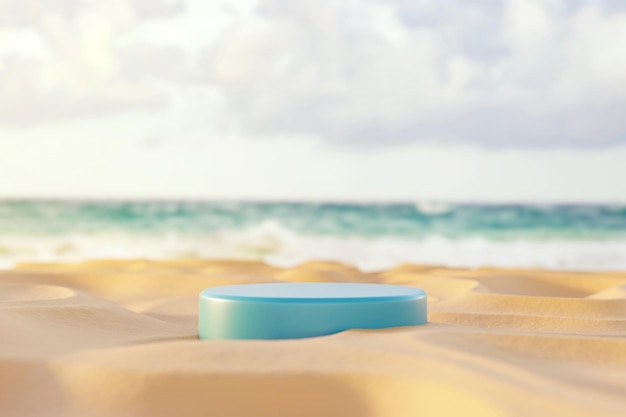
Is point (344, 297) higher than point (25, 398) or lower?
higher

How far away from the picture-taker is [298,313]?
2.37 m

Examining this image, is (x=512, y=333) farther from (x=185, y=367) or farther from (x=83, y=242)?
(x=83, y=242)

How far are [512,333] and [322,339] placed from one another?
660mm

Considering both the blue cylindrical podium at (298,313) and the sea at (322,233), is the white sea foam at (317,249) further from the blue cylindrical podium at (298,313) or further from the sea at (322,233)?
the blue cylindrical podium at (298,313)

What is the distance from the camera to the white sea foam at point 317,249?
11.0 m

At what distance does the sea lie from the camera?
11.3 metres

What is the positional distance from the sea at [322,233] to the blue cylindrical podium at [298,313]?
26.0 feet

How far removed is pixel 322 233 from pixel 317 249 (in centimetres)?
113

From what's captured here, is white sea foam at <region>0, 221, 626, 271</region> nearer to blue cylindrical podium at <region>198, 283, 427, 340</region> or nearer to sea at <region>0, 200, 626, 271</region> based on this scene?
sea at <region>0, 200, 626, 271</region>

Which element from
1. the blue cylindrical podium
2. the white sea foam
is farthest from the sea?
the blue cylindrical podium

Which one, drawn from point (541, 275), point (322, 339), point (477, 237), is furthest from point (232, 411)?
point (477, 237)

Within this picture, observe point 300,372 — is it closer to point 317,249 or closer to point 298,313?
point 298,313

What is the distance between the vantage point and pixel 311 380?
184cm

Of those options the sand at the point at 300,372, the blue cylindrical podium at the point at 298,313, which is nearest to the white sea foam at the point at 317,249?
the blue cylindrical podium at the point at 298,313
